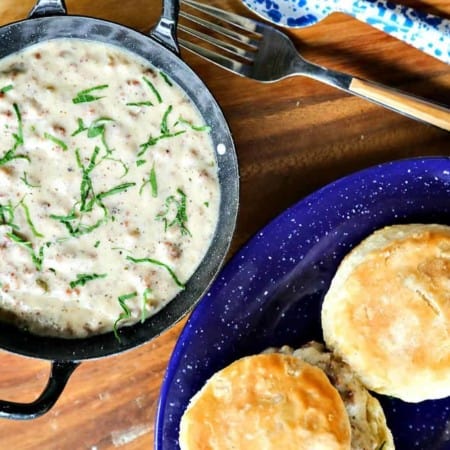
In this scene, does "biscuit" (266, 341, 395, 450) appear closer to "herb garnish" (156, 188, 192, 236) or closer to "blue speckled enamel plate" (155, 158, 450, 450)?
"blue speckled enamel plate" (155, 158, 450, 450)

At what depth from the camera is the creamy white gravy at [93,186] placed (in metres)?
2.05

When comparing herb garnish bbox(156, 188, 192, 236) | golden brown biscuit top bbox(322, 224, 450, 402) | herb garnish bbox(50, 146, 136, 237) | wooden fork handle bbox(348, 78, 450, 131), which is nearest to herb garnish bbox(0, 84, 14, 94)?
herb garnish bbox(50, 146, 136, 237)

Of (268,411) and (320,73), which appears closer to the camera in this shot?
(268,411)

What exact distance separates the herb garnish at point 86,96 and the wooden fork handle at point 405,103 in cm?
69

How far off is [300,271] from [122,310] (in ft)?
1.70

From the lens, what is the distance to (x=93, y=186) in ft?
6.80

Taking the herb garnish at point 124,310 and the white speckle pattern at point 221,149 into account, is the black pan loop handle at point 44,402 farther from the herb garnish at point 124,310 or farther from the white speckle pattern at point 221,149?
the white speckle pattern at point 221,149

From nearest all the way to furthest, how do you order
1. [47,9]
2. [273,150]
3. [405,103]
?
[47,9] < [405,103] < [273,150]

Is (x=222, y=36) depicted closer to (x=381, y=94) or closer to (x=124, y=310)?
(x=381, y=94)

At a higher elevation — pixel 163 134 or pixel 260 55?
pixel 260 55

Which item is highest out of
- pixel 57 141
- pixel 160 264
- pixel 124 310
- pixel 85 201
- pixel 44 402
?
pixel 57 141

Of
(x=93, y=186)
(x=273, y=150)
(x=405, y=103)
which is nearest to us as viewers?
(x=93, y=186)

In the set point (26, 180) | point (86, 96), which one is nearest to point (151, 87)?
point (86, 96)

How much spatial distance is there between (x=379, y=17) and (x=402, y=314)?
84 cm
